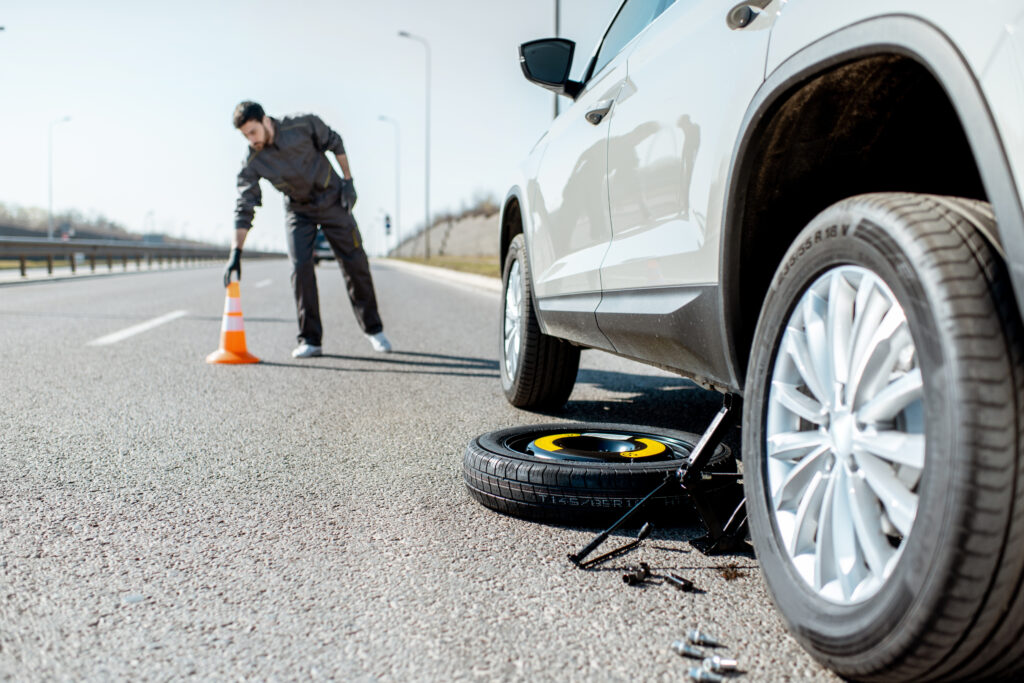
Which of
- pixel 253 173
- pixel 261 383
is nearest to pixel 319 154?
pixel 253 173

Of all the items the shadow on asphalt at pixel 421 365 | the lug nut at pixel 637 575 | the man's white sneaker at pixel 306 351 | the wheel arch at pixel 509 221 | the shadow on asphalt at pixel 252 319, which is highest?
the wheel arch at pixel 509 221

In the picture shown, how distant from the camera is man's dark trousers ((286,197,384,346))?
6.58 metres

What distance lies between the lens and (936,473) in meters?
1.26

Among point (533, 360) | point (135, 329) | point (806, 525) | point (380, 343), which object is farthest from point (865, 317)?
point (135, 329)

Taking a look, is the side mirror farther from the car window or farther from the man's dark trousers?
the man's dark trousers

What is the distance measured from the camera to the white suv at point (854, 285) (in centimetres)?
121

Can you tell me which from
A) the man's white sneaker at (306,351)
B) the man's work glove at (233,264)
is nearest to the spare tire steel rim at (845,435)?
the man's white sneaker at (306,351)

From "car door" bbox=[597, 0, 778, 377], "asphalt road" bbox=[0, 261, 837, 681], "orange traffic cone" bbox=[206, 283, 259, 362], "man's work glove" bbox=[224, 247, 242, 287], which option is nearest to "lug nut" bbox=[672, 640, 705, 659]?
"asphalt road" bbox=[0, 261, 837, 681]

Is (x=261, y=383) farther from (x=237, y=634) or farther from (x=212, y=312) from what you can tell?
(x=212, y=312)

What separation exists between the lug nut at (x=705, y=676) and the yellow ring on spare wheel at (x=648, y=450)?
4.13 ft

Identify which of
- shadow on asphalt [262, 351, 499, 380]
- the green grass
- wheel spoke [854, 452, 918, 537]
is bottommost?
shadow on asphalt [262, 351, 499, 380]

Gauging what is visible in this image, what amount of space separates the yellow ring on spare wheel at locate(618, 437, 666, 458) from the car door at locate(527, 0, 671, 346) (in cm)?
39

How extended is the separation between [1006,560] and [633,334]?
4.99 feet

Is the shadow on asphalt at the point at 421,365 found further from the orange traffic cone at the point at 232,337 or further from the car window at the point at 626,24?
the car window at the point at 626,24
